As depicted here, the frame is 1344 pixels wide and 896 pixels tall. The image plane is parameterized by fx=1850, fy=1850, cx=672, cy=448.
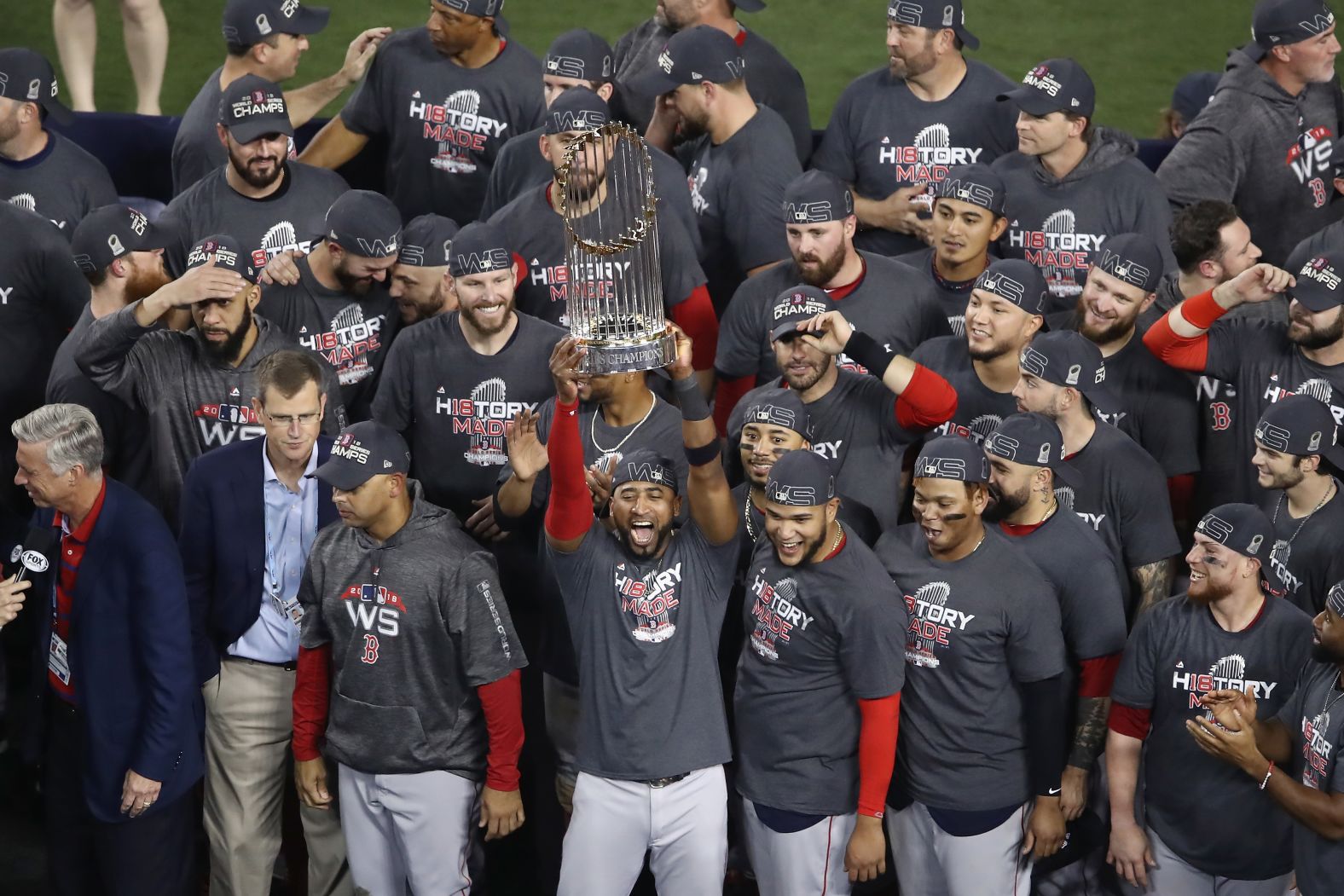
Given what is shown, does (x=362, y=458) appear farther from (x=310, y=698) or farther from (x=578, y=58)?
(x=578, y=58)

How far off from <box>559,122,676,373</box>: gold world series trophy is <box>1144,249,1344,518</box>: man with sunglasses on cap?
1806 millimetres

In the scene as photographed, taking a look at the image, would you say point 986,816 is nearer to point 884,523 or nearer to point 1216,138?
point 884,523

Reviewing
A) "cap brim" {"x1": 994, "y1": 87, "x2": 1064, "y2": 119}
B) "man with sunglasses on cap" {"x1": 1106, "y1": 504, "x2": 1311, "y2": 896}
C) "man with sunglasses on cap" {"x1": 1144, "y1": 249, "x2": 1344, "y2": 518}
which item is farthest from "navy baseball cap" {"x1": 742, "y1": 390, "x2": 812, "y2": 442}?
"cap brim" {"x1": 994, "y1": 87, "x2": 1064, "y2": 119}

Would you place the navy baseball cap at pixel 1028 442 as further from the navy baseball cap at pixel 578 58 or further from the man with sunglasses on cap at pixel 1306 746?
the navy baseball cap at pixel 578 58

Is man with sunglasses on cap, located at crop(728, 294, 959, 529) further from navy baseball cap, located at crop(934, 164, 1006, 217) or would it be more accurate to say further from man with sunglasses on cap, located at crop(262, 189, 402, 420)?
man with sunglasses on cap, located at crop(262, 189, 402, 420)

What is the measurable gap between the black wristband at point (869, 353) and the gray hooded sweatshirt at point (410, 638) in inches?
48.4

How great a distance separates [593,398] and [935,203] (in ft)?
4.77

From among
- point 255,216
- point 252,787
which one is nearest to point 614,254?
point 255,216

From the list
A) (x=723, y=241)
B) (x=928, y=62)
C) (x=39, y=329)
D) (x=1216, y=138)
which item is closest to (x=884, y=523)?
(x=723, y=241)

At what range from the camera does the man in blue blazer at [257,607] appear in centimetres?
562

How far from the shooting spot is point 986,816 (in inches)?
211

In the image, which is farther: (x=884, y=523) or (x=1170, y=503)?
(x=1170, y=503)

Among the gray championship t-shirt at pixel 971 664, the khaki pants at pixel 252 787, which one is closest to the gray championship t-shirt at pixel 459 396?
the khaki pants at pixel 252 787

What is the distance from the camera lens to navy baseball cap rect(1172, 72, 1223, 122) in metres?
8.10
